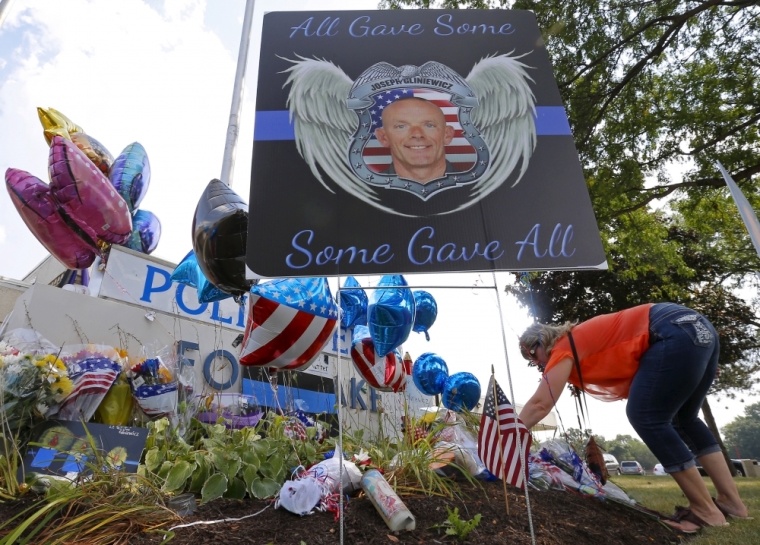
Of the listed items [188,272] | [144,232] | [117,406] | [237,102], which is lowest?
[117,406]

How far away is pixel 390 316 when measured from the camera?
400 cm

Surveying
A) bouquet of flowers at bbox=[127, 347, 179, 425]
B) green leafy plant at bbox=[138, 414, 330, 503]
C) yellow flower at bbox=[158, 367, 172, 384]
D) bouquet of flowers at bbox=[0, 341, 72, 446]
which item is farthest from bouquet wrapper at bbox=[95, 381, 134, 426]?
green leafy plant at bbox=[138, 414, 330, 503]

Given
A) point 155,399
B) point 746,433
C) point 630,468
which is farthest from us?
point 746,433

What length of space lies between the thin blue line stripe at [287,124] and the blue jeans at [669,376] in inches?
51.9

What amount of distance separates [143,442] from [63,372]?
72 cm

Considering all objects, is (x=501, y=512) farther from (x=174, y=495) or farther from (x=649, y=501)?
(x=649, y=501)

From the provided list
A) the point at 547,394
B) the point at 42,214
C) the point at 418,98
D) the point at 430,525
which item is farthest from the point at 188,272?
the point at 547,394

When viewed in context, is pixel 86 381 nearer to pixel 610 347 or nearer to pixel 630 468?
pixel 610 347

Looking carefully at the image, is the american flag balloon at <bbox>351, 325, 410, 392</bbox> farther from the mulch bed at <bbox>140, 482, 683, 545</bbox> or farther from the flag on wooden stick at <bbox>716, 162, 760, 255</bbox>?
the flag on wooden stick at <bbox>716, 162, 760, 255</bbox>

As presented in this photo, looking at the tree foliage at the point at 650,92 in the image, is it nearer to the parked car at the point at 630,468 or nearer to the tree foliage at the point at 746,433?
the parked car at the point at 630,468

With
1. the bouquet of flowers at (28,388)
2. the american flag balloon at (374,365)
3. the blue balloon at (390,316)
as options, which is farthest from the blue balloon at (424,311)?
the bouquet of flowers at (28,388)

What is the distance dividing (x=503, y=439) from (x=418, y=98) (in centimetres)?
218

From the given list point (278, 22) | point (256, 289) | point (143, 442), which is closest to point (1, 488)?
point (143, 442)

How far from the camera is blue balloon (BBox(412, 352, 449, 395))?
644 cm
